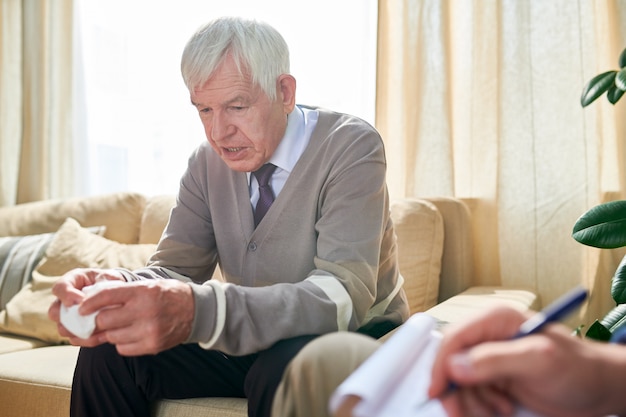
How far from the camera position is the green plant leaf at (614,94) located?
1.78 m

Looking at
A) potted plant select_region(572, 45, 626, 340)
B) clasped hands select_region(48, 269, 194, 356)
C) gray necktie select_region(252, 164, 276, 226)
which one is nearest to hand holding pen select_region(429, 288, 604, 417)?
clasped hands select_region(48, 269, 194, 356)

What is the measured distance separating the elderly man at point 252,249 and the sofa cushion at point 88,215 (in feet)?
3.57

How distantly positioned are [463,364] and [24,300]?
203cm

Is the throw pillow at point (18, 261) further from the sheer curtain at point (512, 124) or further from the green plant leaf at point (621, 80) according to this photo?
the green plant leaf at point (621, 80)

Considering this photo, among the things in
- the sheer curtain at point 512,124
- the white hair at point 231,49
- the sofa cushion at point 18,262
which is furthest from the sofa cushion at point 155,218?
the white hair at point 231,49

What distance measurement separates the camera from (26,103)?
337 cm

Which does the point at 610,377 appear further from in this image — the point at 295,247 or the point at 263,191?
the point at 263,191

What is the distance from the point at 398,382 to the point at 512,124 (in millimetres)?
1879

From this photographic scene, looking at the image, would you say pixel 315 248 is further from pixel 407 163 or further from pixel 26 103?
pixel 26 103

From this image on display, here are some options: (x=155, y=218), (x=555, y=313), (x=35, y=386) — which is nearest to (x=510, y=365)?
(x=555, y=313)

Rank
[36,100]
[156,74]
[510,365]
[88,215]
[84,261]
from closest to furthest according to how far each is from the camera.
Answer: [510,365] → [84,261] → [88,215] → [156,74] → [36,100]

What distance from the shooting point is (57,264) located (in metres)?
2.36

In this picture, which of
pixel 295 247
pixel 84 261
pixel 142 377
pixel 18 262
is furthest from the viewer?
pixel 18 262

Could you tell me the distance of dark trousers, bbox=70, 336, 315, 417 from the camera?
128cm
